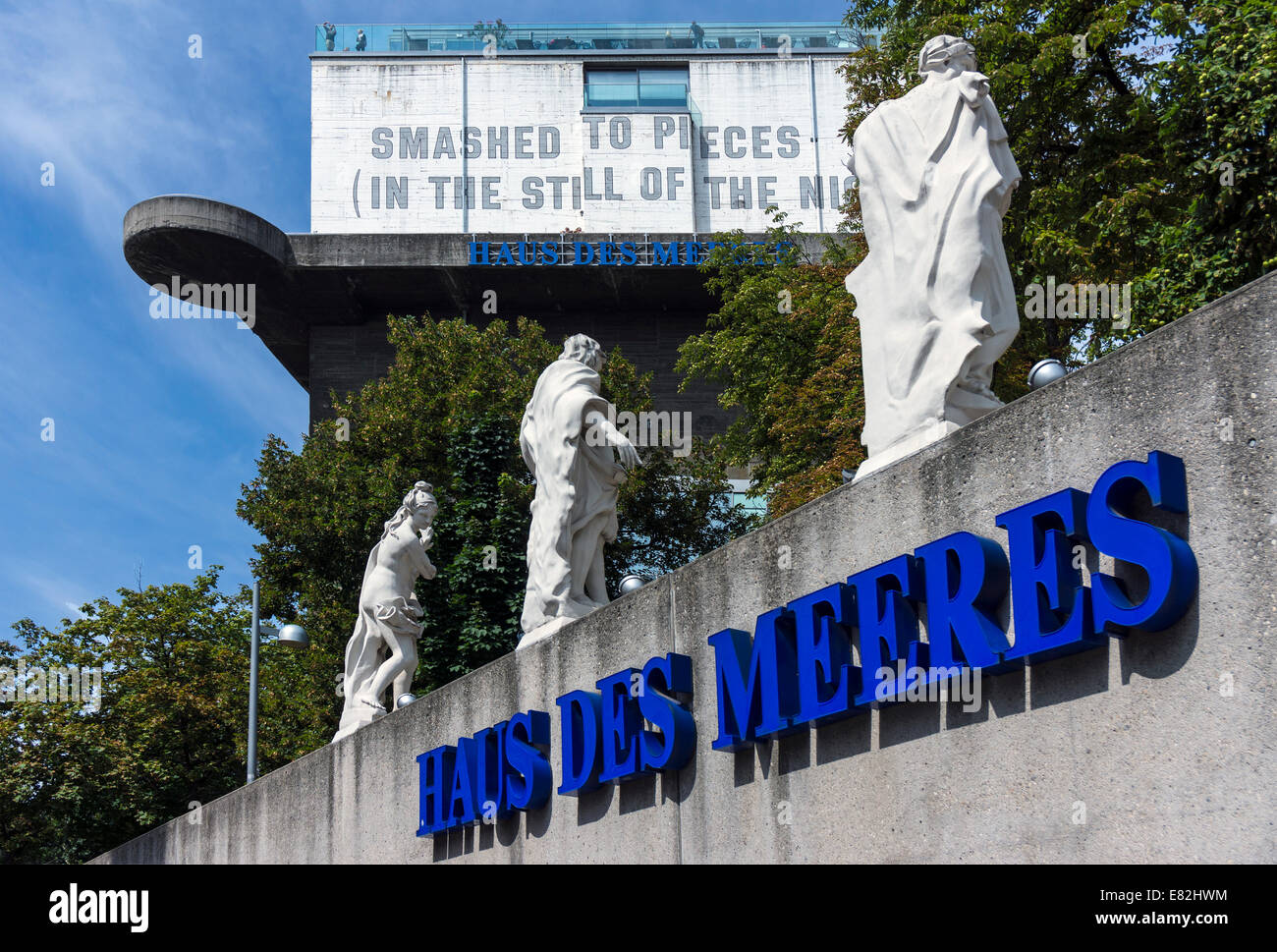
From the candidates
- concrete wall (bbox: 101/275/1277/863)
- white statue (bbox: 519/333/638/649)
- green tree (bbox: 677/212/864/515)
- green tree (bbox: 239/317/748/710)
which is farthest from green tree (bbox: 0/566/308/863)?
concrete wall (bbox: 101/275/1277/863)

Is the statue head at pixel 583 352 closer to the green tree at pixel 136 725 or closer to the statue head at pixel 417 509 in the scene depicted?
the statue head at pixel 417 509

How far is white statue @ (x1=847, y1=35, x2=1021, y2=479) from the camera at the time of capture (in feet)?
25.0

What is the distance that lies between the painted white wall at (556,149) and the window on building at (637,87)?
1.39ft

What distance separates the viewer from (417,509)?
50.8 ft

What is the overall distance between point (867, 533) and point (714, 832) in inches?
83.3

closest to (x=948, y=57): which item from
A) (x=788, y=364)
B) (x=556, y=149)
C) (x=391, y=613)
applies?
(x=391, y=613)

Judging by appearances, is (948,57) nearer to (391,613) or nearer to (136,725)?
(391,613)

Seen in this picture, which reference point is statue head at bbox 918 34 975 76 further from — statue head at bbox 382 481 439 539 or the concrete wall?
statue head at bbox 382 481 439 539

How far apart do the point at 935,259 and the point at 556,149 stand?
130 feet

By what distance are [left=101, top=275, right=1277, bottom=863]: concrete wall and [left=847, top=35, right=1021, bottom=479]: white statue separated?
19.6 inches

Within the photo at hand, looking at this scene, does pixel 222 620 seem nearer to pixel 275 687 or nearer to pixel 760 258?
pixel 275 687

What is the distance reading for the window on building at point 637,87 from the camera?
4669cm

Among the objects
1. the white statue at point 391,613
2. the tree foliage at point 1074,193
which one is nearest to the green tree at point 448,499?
the tree foliage at point 1074,193

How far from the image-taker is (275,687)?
2902 centimetres
